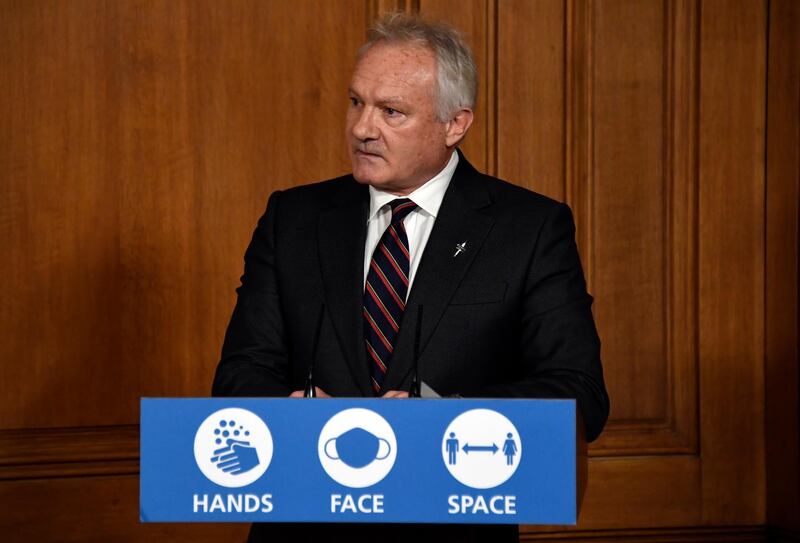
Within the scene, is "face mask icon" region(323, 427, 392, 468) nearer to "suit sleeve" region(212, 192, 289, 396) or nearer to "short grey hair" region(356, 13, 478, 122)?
"suit sleeve" region(212, 192, 289, 396)

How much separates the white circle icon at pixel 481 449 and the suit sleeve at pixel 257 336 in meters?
0.57

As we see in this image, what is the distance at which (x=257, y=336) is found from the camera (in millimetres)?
2314

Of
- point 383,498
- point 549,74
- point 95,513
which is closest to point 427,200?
point 383,498

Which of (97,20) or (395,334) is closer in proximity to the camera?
(395,334)

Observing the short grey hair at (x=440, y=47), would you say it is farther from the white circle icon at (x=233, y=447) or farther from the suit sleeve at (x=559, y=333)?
the white circle icon at (x=233, y=447)

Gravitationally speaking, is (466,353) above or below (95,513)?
above

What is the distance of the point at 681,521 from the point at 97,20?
2443 millimetres

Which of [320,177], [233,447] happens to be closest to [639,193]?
[320,177]

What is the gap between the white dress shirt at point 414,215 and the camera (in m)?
2.36

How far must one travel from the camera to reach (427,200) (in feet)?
7.82

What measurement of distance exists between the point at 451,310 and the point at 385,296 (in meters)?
0.14

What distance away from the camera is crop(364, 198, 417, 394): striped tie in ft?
7.37

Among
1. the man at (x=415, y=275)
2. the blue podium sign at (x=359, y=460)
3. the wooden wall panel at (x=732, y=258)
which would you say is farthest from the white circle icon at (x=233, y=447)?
the wooden wall panel at (x=732, y=258)

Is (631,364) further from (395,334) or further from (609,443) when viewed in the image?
(395,334)
